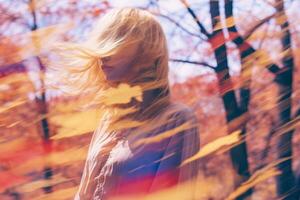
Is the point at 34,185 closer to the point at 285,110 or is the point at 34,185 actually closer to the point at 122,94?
the point at 122,94

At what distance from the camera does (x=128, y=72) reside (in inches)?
31.5

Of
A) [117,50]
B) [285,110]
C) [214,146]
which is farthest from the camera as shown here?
[285,110]

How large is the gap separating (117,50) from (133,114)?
138 millimetres

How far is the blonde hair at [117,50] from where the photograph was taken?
0.77 m

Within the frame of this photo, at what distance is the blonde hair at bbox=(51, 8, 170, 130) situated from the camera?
774 mm

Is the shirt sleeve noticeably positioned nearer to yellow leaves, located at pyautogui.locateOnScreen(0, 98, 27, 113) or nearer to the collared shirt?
the collared shirt

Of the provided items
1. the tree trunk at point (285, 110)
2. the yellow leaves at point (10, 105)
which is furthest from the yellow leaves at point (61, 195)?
the tree trunk at point (285, 110)

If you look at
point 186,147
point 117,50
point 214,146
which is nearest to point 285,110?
point 214,146

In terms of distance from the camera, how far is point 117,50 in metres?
0.77

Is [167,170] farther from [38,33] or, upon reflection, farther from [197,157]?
[38,33]

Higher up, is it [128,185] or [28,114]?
[28,114]

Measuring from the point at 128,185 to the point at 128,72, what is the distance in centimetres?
21

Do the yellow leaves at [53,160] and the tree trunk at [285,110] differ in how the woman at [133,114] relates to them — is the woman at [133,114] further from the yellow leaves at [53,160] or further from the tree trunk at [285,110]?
the tree trunk at [285,110]

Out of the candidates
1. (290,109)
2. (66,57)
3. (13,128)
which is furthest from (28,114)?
(290,109)
